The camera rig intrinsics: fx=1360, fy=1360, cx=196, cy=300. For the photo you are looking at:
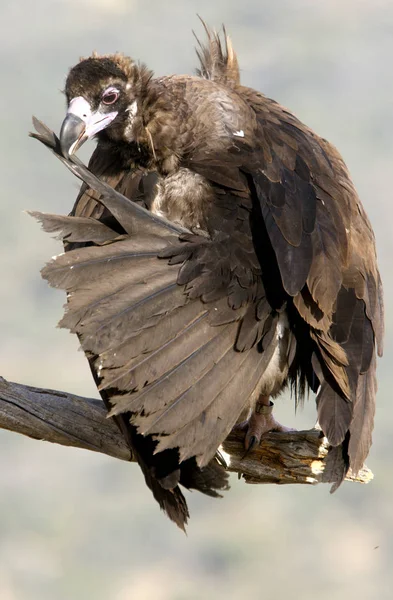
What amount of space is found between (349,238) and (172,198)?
65cm

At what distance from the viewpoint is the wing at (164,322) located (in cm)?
412

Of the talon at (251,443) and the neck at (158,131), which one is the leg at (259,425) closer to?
the talon at (251,443)

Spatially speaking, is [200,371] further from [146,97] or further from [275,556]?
[275,556]

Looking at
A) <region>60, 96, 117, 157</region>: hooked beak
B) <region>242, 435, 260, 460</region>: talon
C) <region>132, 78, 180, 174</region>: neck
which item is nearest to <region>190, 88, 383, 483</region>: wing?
<region>132, 78, 180, 174</region>: neck

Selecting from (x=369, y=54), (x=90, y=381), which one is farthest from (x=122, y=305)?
(x=369, y=54)

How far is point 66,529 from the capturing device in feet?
61.0

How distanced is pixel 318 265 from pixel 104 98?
3.36 feet

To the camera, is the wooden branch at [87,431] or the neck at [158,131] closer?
the neck at [158,131]

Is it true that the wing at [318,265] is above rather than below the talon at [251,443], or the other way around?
above

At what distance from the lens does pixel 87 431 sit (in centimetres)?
502

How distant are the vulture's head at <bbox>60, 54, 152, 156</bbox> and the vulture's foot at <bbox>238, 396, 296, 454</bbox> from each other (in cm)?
112

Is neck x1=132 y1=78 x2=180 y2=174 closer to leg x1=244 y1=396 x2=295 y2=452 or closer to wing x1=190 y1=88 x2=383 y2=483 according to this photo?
wing x1=190 y1=88 x2=383 y2=483

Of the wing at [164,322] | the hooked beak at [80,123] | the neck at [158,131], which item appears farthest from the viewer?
the neck at [158,131]

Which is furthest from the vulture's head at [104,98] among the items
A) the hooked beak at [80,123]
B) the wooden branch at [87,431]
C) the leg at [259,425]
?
the leg at [259,425]
